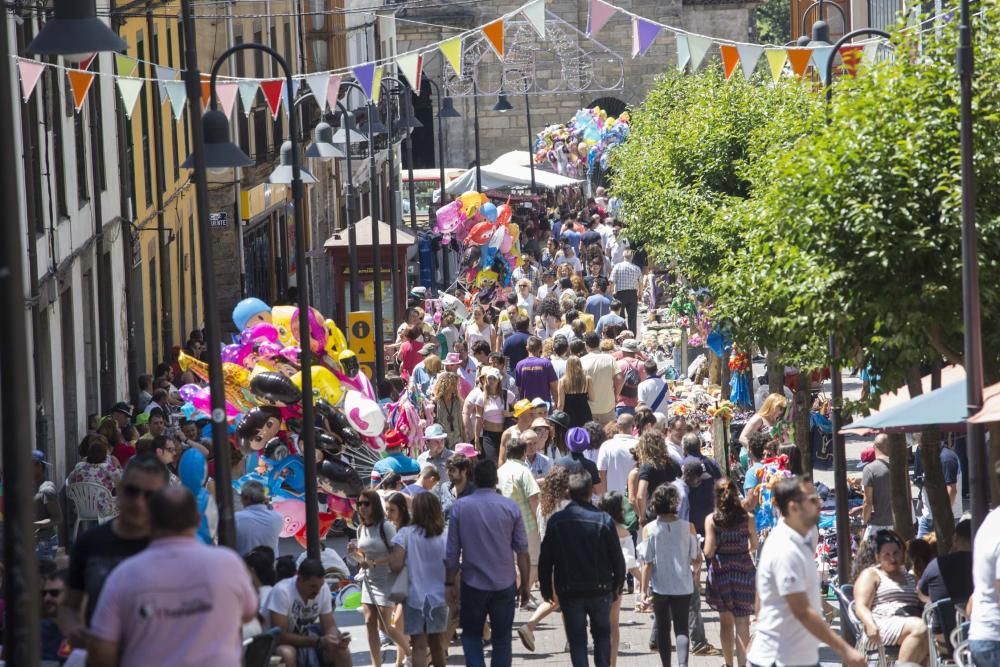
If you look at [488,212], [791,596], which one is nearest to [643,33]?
[791,596]

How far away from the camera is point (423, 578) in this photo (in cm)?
1203

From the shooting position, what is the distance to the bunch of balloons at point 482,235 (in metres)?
34.1

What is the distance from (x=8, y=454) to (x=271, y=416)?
9.22 m

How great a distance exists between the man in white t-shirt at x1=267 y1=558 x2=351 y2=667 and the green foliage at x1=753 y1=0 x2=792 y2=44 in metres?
87.5

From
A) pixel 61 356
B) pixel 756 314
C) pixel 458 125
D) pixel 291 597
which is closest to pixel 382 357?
pixel 61 356

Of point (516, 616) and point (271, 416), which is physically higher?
point (271, 416)

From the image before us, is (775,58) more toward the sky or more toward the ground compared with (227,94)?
more toward the sky

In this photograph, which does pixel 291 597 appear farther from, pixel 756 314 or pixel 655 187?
pixel 655 187

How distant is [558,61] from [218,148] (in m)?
55.1

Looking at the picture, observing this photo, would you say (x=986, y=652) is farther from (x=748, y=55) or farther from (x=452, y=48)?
(x=452, y=48)

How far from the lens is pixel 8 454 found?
710 centimetres

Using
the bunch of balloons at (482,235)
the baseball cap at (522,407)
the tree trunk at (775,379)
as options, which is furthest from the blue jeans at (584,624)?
the bunch of balloons at (482,235)

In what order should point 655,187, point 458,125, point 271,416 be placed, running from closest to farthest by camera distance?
point 271,416 < point 655,187 < point 458,125

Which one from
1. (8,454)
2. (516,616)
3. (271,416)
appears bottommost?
(516,616)
